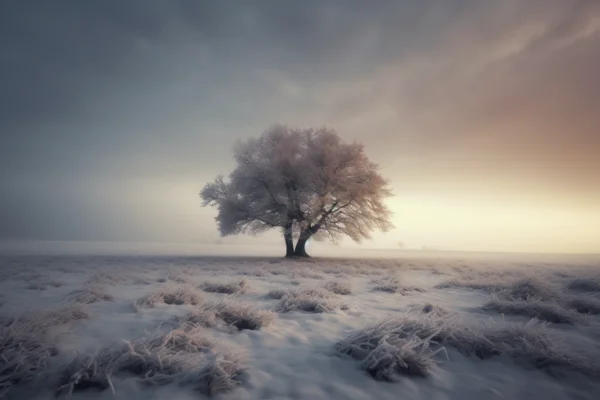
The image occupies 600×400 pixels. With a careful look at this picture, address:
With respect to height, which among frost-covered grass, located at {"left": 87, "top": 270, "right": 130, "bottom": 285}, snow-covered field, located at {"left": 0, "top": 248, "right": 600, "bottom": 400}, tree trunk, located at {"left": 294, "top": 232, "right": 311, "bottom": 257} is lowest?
snow-covered field, located at {"left": 0, "top": 248, "right": 600, "bottom": 400}

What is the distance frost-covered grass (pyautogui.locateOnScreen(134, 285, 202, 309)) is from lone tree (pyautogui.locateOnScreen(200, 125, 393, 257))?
14473 mm

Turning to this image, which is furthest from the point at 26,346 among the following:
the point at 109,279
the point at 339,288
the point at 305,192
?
the point at 305,192

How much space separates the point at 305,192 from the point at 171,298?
15.0m

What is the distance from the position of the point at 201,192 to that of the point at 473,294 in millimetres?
20873

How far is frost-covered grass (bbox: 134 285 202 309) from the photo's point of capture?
552cm

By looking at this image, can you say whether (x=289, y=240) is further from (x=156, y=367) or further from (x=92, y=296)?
(x=156, y=367)

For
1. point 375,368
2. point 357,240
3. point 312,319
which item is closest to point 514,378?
point 375,368

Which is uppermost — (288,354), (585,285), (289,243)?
(289,243)

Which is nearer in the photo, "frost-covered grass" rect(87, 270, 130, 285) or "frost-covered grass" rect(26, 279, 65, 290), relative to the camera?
"frost-covered grass" rect(26, 279, 65, 290)

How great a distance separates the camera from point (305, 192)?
20219mm

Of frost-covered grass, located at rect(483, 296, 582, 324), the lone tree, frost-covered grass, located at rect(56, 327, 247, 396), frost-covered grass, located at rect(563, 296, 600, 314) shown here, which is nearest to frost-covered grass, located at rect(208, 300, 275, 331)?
frost-covered grass, located at rect(56, 327, 247, 396)

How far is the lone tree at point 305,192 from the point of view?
20266 millimetres

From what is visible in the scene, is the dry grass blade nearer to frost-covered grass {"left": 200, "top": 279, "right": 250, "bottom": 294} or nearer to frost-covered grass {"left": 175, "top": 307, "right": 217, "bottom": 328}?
frost-covered grass {"left": 175, "top": 307, "right": 217, "bottom": 328}

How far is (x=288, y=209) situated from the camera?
20.9 metres
